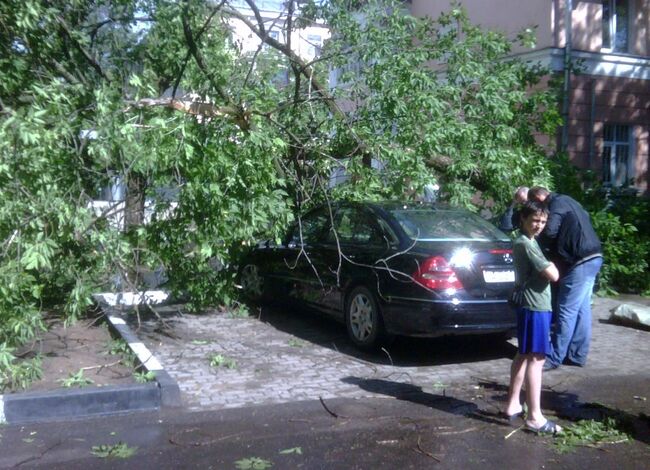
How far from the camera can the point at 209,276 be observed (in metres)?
10.2

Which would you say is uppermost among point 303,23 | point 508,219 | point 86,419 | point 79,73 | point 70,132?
point 303,23

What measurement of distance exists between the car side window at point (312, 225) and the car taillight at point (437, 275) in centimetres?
195

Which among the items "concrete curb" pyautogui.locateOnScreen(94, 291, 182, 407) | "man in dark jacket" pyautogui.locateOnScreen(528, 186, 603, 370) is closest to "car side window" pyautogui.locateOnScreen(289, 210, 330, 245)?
"concrete curb" pyautogui.locateOnScreen(94, 291, 182, 407)

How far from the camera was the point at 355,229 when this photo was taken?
9.34 metres

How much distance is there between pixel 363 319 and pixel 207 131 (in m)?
Result: 2.48

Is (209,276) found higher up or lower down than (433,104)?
lower down

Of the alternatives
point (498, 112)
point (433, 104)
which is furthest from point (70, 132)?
point (498, 112)

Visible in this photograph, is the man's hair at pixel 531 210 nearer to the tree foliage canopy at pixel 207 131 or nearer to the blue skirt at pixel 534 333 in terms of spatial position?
the blue skirt at pixel 534 333

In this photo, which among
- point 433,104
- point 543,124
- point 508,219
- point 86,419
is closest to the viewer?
point 86,419

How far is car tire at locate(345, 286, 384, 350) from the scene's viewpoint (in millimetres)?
8609

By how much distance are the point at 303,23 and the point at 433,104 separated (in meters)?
1.95

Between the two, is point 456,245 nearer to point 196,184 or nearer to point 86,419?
point 196,184

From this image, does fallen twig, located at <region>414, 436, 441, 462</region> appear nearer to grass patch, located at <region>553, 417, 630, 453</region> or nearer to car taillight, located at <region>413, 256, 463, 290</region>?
grass patch, located at <region>553, 417, 630, 453</region>

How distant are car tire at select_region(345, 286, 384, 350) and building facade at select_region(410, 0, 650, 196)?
9447mm
